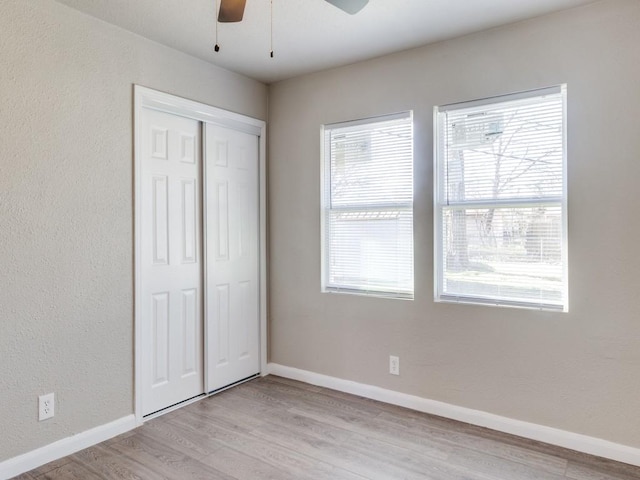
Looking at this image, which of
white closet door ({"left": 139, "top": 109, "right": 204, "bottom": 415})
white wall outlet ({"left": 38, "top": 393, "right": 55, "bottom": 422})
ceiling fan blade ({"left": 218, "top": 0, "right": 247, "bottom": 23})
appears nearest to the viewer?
ceiling fan blade ({"left": 218, "top": 0, "right": 247, "bottom": 23})

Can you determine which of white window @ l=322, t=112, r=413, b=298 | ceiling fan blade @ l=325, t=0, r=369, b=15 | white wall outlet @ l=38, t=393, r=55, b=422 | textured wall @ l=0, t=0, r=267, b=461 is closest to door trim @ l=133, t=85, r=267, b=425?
textured wall @ l=0, t=0, r=267, b=461

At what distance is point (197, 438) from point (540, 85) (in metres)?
2.98

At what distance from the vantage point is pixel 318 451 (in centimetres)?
240

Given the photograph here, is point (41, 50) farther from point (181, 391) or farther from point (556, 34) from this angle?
point (556, 34)

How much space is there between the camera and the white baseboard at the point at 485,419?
90.4 inches

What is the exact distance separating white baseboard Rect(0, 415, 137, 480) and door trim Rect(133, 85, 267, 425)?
118mm

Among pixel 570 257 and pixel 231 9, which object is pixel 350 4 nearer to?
pixel 231 9

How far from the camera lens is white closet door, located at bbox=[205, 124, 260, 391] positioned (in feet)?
10.6

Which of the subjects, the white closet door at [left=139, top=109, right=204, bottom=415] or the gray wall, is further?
the white closet door at [left=139, top=109, right=204, bottom=415]

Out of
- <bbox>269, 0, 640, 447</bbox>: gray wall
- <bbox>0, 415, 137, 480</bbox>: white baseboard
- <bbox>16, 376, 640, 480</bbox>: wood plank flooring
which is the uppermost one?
<bbox>269, 0, 640, 447</bbox>: gray wall

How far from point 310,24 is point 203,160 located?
1.24 m

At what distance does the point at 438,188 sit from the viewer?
2.84m

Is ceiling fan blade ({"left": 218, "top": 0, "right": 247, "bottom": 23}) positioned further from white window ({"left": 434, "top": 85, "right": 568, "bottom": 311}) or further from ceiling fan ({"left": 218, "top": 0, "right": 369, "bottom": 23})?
white window ({"left": 434, "top": 85, "right": 568, "bottom": 311})

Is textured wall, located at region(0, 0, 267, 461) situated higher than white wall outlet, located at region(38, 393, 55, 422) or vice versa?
textured wall, located at region(0, 0, 267, 461)
